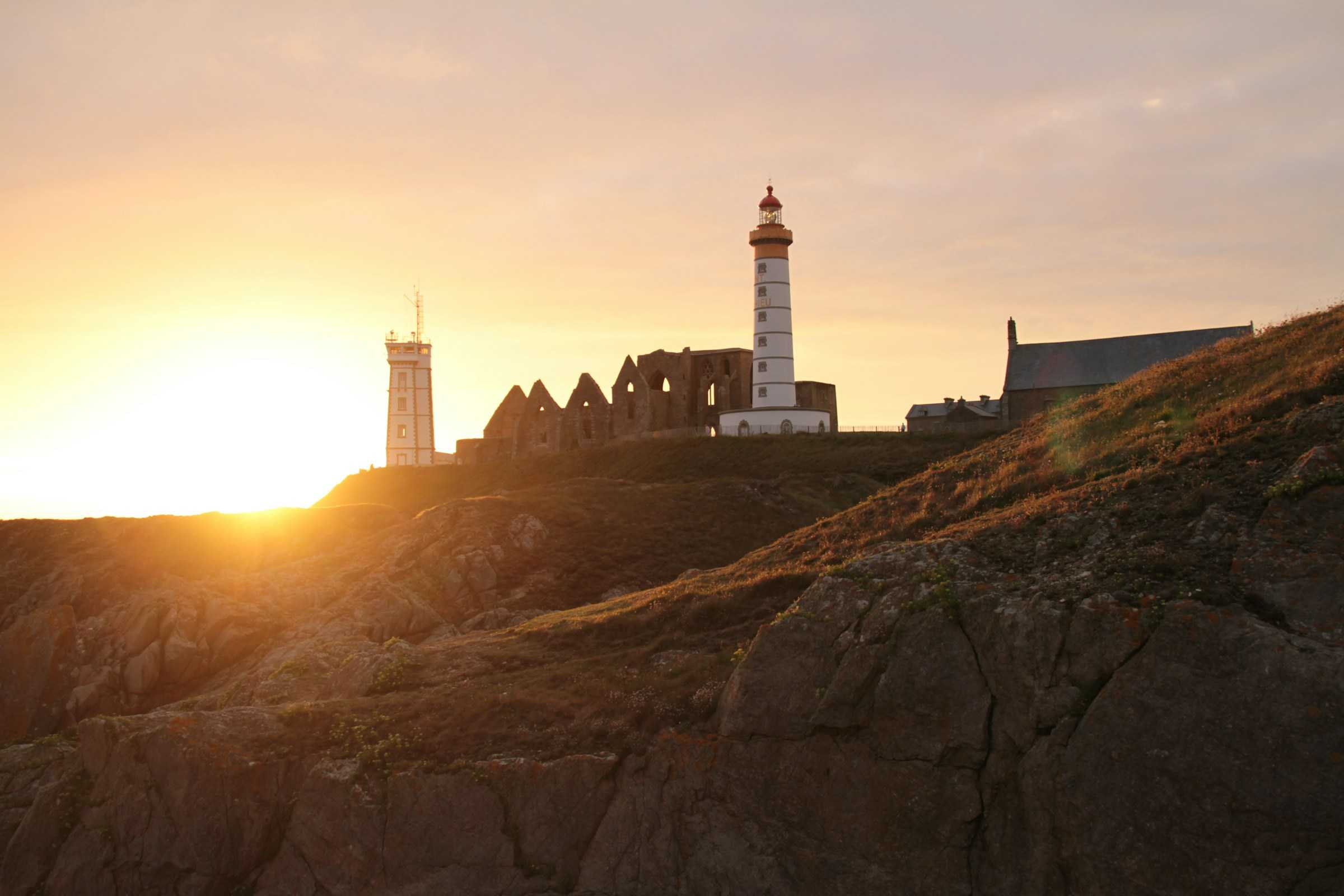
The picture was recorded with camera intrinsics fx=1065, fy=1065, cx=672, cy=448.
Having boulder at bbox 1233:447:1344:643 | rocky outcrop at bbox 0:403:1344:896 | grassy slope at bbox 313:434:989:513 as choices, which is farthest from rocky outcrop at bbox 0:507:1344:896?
grassy slope at bbox 313:434:989:513

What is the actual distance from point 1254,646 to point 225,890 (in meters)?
20.1

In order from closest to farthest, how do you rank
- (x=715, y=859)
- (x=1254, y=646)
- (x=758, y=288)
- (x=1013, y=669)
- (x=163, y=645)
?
(x=1254, y=646) < (x=1013, y=669) < (x=715, y=859) < (x=163, y=645) < (x=758, y=288)

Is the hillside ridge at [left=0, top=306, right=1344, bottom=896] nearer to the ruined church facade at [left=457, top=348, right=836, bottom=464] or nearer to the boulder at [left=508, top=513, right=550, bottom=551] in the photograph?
the boulder at [left=508, top=513, right=550, bottom=551]

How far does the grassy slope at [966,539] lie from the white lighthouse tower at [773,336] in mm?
43520

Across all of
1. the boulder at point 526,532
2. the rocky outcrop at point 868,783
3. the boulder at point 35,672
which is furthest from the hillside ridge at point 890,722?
the boulder at point 526,532

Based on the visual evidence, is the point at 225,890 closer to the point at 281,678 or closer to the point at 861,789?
the point at 281,678

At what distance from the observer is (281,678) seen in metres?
29.2

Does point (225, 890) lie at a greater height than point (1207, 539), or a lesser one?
lesser

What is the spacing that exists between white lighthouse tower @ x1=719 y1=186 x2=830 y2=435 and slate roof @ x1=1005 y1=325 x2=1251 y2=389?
15145mm

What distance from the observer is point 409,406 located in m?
99.4

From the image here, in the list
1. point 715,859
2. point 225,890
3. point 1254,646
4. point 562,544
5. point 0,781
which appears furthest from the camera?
point 562,544

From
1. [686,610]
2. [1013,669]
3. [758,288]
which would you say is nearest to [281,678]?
[686,610]

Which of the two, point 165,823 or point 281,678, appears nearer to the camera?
point 165,823

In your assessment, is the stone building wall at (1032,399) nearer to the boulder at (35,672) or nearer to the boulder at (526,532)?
the boulder at (526,532)
